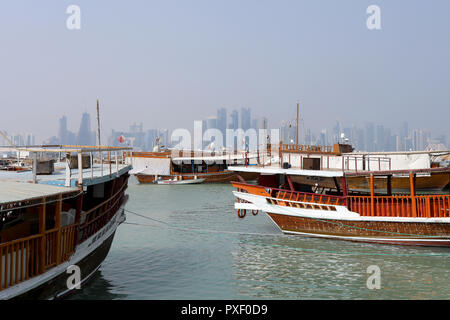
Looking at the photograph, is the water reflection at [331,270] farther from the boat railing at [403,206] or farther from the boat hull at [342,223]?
the boat railing at [403,206]

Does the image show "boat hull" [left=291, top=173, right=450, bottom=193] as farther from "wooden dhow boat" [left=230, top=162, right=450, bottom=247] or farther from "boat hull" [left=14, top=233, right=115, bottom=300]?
"boat hull" [left=14, top=233, right=115, bottom=300]

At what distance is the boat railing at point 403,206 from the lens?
15.6 meters

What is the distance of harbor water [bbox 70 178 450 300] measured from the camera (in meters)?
11.3

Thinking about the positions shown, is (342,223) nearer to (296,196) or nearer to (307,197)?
(307,197)

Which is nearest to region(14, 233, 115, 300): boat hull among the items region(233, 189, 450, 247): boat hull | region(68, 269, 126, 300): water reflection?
region(68, 269, 126, 300): water reflection

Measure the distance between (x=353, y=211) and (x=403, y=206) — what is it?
185 centimetres

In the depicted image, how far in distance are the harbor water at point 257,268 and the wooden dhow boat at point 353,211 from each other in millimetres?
403

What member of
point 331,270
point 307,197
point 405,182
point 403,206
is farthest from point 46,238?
point 405,182

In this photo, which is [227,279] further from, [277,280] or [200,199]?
[200,199]

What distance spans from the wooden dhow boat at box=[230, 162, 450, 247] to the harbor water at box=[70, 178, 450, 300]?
40 cm

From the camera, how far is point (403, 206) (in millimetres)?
16141

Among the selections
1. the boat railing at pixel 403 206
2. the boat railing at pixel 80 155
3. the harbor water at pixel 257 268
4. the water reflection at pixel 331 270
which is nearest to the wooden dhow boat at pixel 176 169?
the harbor water at pixel 257 268

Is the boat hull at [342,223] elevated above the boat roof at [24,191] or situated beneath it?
situated beneath
